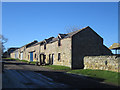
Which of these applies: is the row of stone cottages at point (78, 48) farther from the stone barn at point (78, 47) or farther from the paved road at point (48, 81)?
the paved road at point (48, 81)

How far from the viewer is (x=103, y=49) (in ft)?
108

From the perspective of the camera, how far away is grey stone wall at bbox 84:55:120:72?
18844 mm

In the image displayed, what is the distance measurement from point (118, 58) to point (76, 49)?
12232 millimetres

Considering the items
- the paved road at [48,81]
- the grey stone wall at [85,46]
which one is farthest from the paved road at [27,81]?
the grey stone wall at [85,46]

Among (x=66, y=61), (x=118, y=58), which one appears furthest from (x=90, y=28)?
(x=118, y=58)

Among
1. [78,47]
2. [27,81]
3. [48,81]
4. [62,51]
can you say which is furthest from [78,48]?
[27,81]

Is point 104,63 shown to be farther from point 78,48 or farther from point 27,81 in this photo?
point 27,81

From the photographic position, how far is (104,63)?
2116cm

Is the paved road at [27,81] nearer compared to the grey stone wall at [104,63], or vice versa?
the paved road at [27,81]

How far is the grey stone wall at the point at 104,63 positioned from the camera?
18844 millimetres

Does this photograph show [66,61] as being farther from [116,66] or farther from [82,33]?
[116,66]

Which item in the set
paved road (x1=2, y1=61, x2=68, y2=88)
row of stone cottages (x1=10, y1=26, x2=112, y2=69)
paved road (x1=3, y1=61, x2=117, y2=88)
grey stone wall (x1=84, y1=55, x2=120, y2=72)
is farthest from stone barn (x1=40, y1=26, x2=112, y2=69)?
paved road (x1=2, y1=61, x2=68, y2=88)

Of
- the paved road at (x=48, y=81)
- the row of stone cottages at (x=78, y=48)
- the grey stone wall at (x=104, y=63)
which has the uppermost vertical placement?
the row of stone cottages at (x=78, y=48)

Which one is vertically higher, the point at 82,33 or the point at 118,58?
the point at 82,33
